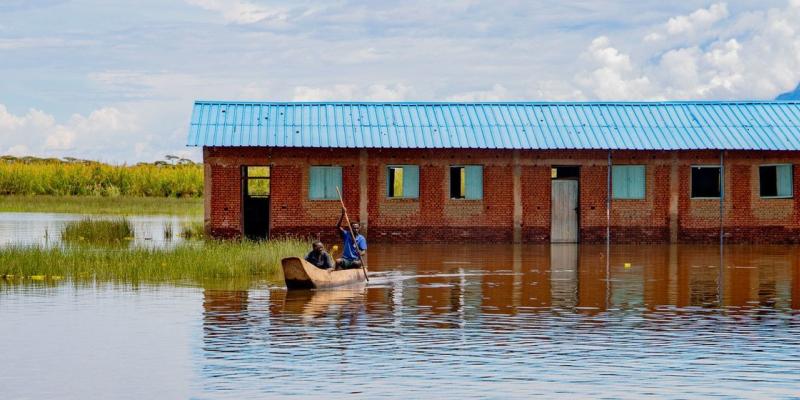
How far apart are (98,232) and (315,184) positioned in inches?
254

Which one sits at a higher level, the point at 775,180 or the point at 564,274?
the point at 775,180

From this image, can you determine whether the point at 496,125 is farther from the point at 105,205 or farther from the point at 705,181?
the point at 105,205

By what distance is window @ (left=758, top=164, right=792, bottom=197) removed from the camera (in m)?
39.0

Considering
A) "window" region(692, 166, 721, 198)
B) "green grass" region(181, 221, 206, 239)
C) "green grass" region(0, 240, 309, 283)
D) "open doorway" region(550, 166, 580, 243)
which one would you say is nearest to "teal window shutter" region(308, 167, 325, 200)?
"green grass" region(181, 221, 206, 239)

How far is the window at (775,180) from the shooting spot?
3903cm

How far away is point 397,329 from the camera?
17203mm

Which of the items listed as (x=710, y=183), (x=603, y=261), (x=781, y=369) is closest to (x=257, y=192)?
(x=710, y=183)

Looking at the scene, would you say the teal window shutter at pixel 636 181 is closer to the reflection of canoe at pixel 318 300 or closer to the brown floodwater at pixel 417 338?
the brown floodwater at pixel 417 338

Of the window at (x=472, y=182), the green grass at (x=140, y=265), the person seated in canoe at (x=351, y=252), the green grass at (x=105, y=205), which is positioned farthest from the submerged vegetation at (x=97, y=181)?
the person seated in canoe at (x=351, y=252)

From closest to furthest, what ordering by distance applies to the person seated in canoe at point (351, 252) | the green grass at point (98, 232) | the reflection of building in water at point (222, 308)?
the reflection of building in water at point (222, 308) < the person seated in canoe at point (351, 252) < the green grass at point (98, 232)

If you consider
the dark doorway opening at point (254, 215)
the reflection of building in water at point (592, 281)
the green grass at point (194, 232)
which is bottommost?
the reflection of building in water at point (592, 281)

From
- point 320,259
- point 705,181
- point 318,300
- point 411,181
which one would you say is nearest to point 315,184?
point 411,181

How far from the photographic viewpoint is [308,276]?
71.1ft

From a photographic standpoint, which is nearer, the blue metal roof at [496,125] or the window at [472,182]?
the blue metal roof at [496,125]
